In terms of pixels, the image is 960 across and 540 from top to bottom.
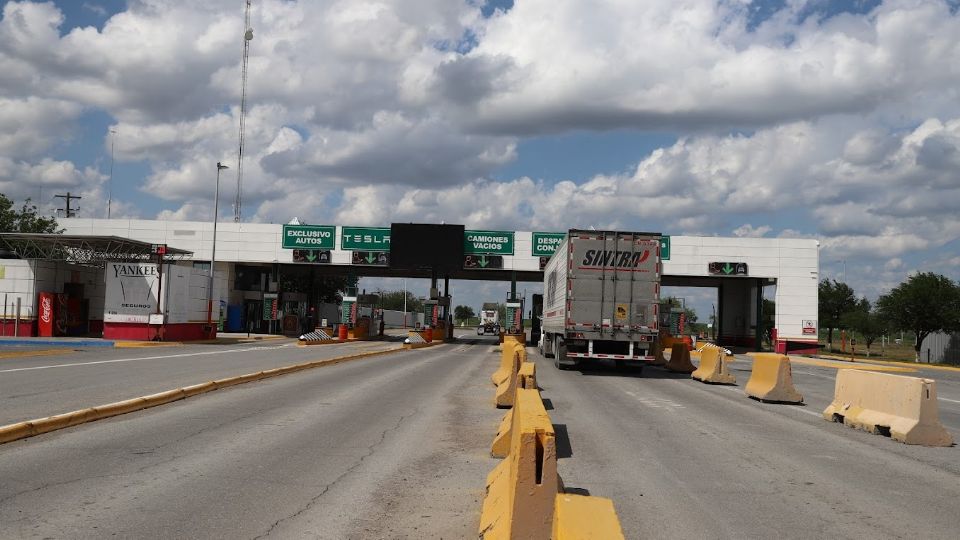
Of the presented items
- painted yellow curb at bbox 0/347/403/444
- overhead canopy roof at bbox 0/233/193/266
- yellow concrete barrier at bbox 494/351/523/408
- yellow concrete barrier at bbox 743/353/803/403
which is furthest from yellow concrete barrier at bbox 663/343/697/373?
overhead canopy roof at bbox 0/233/193/266

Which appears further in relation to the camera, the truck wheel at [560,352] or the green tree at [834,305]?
the green tree at [834,305]

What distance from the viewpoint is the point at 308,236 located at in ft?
170

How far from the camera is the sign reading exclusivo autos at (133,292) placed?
37.0 m

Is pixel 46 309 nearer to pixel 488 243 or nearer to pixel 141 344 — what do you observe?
pixel 141 344

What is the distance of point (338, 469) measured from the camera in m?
7.80

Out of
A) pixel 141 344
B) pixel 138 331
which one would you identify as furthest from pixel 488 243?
pixel 141 344

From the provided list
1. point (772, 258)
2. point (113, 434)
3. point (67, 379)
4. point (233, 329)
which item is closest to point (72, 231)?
point (233, 329)

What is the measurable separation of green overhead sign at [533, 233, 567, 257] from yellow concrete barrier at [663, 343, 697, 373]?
26351 mm

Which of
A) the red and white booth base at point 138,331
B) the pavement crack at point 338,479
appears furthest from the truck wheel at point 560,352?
the red and white booth base at point 138,331

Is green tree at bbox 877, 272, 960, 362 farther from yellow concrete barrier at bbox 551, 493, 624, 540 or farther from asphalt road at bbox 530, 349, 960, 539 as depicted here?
yellow concrete barrier at bbox 551, 493, 624, 540

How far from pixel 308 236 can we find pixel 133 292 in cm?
1594

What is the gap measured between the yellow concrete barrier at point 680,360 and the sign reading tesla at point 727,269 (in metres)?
27.2

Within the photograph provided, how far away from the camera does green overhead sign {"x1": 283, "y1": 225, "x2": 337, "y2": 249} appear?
51.8m

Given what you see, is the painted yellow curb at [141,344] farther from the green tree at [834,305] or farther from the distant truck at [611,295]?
the green tree at [834,305]
